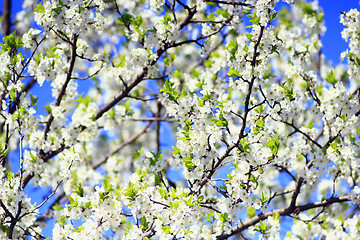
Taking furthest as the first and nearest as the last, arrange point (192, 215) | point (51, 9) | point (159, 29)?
point (159, 29), point (51, 9), point (192, 215)

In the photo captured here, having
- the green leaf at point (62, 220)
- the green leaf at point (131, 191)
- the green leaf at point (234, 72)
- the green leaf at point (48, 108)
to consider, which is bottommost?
the green leaf at point (62, 220)

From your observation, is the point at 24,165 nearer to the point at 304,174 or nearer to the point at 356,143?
the point at 304,174

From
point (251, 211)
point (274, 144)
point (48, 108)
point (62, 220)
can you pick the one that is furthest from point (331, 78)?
point (48, 108)

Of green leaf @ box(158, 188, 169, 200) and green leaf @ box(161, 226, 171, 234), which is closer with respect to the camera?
green leaf @ box(161, 226, 171, 234)

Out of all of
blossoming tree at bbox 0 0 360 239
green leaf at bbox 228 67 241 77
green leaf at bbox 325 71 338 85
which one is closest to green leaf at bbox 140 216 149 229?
blossoming tree at bbox 0 0 360 239

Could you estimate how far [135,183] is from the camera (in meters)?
3.93

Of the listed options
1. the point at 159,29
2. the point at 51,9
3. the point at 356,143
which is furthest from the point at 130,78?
the point at 356,143

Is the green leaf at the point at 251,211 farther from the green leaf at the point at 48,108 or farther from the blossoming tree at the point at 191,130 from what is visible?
the green leaf at the point at 48,108

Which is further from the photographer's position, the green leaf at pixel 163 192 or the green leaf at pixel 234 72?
the green leaf at pixel 163 192

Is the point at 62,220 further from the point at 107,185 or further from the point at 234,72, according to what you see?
the point at 234,72

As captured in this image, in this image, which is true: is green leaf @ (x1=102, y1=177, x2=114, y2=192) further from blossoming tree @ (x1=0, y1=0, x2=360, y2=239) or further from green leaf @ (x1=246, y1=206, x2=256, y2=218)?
green leaf @ (x1=246, y1=206, x2=256, y2=218)

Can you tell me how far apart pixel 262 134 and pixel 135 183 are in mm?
1456

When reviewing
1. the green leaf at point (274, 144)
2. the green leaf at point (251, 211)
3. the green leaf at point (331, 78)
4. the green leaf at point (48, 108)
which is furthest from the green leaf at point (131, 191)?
the green leaf at point (331, 78)

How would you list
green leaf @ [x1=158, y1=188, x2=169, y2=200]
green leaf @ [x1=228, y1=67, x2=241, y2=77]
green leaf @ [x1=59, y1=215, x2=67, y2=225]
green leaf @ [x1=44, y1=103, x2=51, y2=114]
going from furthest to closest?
green leaf @ [x1=44, y1=103, x2=51, y2=114], green leaf @ [x1=59, y1=215, x2=67, y2=225], green leaf @ [x1=158, y1=188, x2=169, y2=200], green leaf @ [x1=228, y1=67, x2=241, y2=77]
